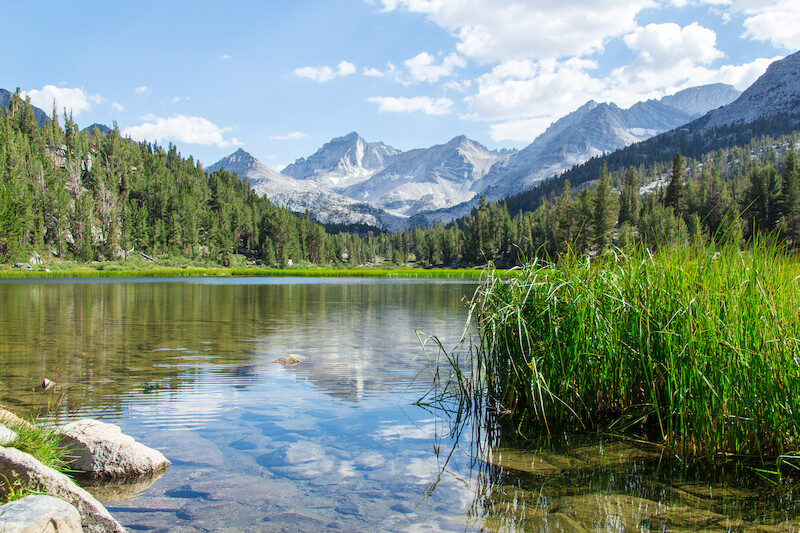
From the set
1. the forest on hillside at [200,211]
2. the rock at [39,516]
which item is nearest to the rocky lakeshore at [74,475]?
the rock at [39,516]

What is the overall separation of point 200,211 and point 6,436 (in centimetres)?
15992

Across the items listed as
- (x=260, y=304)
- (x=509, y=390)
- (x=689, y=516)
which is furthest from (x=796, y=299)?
(x=260, y=304)

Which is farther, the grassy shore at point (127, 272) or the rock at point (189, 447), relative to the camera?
the grassy shore at point (127, 272)

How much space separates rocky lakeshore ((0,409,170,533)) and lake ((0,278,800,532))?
16.5 inches

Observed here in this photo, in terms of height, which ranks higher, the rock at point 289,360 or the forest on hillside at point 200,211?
the forest on hillside at point 200,211

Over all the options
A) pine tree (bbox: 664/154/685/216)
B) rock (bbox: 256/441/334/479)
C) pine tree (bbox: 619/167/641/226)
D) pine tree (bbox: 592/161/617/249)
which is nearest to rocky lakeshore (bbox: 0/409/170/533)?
rock (bbox: 256/441/334/479)

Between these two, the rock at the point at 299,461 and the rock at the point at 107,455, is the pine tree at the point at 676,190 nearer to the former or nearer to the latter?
the rock at the point at 299,461

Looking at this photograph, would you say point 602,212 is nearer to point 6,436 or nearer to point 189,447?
point 189,447

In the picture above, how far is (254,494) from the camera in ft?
21.8

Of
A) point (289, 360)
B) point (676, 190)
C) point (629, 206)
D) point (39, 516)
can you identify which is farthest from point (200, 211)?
point (39, 516)

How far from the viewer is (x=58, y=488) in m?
5.00

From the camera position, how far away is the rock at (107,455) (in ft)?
22.9

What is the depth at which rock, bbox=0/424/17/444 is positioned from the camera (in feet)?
19.6

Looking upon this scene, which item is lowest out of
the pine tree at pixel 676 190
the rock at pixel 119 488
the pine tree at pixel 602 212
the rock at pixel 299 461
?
the rock at pixel 299 461
